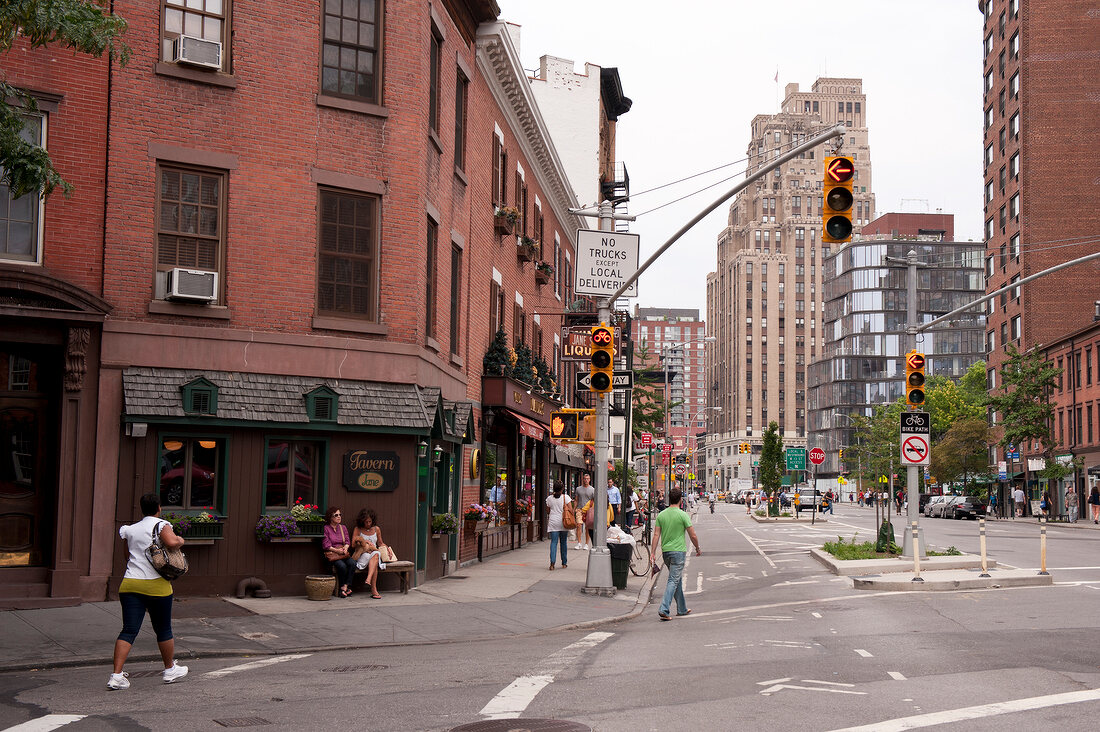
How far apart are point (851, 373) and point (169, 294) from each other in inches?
5700

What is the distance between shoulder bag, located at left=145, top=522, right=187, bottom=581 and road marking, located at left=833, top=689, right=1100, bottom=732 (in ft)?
20.5

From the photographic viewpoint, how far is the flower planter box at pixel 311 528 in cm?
1741

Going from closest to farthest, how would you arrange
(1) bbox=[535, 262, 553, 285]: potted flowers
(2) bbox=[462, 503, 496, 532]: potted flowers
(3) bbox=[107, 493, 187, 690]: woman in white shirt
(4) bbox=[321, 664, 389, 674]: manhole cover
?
1. (3) bbox=[107, 493, 187, 690]: woman in white shirt
2. (4) bbox=[321, 664, 389, 674]: manhole cover
3. (2) bbox=[462, 503, 496, 532]: potted flowers
4. (1) bbox=[535, 262, 553, 285]: potted flowers

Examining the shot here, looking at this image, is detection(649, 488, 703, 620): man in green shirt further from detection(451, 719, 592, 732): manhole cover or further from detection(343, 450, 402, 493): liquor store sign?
detection(451, 719, 592, 732): manhole cover

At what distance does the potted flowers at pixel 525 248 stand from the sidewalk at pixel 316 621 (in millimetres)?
13224

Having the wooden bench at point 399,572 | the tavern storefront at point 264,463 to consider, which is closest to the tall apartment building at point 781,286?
the tavern storefront at point 264,463

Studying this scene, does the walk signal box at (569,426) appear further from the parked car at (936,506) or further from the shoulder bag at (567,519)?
the parked car at (936,506)

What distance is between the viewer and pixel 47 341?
52.4 ft

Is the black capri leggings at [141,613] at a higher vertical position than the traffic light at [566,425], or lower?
lower

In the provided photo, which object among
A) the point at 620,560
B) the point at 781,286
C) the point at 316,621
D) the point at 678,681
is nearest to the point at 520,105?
the point at 620,560

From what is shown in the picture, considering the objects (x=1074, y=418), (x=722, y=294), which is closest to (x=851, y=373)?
(x=722, y=294)

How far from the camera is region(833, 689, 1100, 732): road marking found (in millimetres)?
8062

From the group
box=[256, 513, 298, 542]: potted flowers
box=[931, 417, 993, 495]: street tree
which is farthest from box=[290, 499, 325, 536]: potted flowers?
box=[931, 417, 993, 495]: street tree

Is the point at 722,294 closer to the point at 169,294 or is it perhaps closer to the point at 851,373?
the point at 851,373
